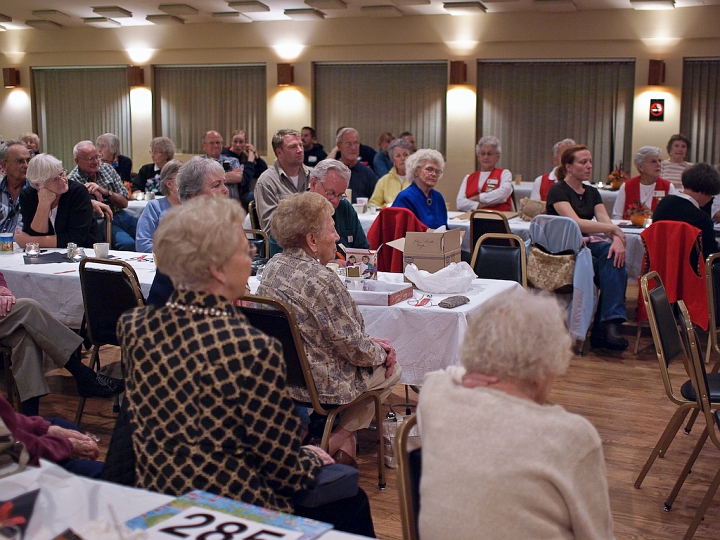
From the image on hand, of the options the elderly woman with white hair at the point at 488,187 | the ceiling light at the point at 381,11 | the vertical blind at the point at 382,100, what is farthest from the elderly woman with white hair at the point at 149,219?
the vertical blind at the point at 382,100

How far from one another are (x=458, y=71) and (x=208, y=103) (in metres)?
4.06

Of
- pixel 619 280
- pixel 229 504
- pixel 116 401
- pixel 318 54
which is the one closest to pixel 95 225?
pixel 116 401

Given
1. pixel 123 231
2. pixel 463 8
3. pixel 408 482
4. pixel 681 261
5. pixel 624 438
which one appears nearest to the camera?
pixel 408 482

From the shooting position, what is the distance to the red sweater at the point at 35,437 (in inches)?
88.7

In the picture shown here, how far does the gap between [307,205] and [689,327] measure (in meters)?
1.49

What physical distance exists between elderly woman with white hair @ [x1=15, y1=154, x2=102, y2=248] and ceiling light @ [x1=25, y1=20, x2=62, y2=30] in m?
8.72

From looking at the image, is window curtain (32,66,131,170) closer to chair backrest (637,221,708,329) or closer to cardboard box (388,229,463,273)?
chair backrest (637,221,708,329)

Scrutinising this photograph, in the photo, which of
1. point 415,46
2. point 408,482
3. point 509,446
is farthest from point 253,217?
point 415,46

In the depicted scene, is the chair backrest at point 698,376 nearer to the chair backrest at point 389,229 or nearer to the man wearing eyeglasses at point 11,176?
the chair backrest at point 389,229

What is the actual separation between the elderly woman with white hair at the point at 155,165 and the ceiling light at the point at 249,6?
8.39ft

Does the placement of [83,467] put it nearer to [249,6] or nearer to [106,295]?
[106,295]

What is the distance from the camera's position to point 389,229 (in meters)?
5.65

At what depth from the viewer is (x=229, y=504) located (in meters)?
1.68

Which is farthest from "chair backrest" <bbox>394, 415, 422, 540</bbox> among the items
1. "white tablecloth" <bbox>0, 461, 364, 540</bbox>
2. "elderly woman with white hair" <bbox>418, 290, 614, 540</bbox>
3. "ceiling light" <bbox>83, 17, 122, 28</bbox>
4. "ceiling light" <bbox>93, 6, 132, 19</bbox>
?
"ceiling light" <bbox>83, 17, 122, 28</bbox>
